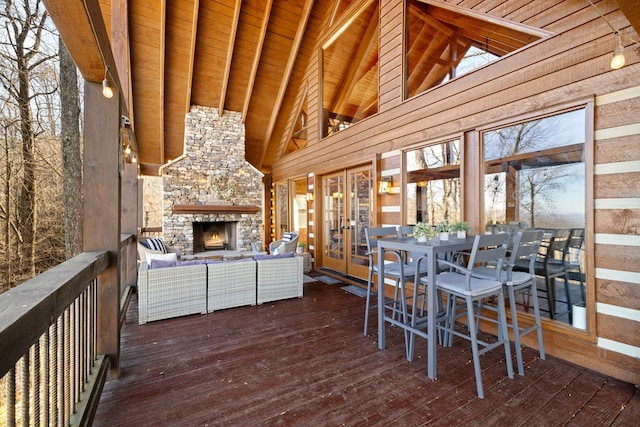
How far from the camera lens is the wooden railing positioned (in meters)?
0.99

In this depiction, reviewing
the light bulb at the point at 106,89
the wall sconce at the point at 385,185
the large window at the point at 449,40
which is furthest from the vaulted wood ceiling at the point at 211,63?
the light bulb at the point at 106,89

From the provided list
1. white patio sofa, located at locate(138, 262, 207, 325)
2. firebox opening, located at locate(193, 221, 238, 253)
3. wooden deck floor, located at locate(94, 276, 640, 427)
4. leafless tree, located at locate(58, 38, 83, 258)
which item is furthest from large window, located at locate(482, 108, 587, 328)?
firebox opening, located at locate(193, 221, 238, 253)

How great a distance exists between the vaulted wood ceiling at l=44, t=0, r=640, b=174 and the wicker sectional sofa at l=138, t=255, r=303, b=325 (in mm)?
3486

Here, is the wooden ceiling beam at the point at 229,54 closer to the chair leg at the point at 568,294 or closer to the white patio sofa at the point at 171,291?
the white patio sofa at the point at 171,291

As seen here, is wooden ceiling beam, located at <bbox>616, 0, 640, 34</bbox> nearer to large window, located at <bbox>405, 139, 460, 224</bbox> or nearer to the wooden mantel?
large window, located at <bbox>405, 139, 460, 224</bbox>

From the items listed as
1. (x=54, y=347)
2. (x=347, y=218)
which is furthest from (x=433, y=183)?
(x=54, y=347)

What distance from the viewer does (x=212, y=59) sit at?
677 centimetres

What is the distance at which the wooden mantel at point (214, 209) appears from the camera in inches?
292

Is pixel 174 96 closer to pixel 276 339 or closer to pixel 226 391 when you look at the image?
pixel 276 339

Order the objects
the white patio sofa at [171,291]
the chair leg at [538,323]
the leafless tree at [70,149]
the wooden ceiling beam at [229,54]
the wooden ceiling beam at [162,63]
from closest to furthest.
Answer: the chair leg at [538,323]
the white patio sofa at [171,291]
the leafless tree at [70,149]
the wooden ceiling beam at [162,63]
the wooden ceiling beam at [229,54]

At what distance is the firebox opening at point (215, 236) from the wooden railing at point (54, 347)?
6093mm

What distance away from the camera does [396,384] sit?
2238mm

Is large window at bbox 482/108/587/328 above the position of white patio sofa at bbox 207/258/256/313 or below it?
above

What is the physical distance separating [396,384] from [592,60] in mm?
3260
